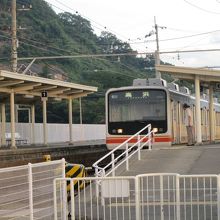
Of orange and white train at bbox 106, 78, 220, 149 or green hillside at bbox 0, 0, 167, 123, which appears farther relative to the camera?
green hillside at bbox 0, 0, 167, 123

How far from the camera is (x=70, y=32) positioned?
85.0 m

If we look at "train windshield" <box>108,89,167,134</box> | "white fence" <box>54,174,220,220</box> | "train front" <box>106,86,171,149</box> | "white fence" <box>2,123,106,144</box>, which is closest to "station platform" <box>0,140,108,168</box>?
"train front" <box>106,86,171,149</box>

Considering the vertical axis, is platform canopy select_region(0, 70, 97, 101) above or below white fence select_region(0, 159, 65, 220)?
above

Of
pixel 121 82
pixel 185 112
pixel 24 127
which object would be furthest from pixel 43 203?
pixel 121 82

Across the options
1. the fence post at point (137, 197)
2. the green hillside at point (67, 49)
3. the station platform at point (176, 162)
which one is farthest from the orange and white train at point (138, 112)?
the green hillside at point (67, 49)

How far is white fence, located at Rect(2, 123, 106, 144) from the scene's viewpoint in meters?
47.9

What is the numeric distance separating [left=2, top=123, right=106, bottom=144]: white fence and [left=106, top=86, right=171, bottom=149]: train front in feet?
64.0

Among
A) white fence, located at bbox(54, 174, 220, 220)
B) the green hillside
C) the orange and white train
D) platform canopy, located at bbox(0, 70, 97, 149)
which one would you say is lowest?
white fence, located at bbox(54, 174, 220, 220)

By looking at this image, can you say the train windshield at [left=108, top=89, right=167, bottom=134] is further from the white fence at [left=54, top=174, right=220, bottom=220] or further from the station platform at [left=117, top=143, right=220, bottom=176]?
the white fence at [left=54, top=174, right=220, bottom=220]

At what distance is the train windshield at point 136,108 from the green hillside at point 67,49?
44.5 meters

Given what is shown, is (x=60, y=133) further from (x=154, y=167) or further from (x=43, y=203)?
(x=43, y=203)

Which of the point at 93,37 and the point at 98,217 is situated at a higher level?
the point at 93,37

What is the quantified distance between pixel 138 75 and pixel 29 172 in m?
84.8

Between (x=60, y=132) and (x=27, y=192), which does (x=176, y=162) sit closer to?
(x=27, y=192)
